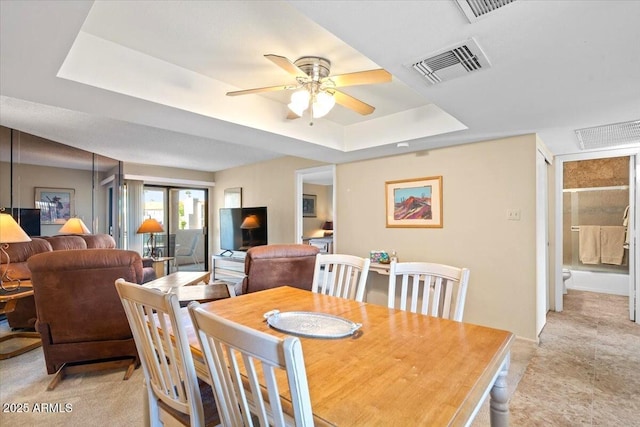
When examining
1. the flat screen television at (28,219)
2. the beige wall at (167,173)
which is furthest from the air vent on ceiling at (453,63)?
the beige wall at (167,173)

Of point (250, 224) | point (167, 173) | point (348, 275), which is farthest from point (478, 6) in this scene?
point (167, 173)

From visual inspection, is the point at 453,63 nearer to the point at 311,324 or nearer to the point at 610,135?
the point at 311,324

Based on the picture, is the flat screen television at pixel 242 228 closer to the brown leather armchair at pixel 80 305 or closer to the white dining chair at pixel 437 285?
the brown leather armchair at pixel 80 305

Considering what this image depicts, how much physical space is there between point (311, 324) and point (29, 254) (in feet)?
14.7

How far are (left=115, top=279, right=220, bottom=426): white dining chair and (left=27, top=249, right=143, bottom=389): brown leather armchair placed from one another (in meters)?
1.23

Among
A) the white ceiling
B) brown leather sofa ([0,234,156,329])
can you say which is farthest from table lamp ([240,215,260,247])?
the white ceiling

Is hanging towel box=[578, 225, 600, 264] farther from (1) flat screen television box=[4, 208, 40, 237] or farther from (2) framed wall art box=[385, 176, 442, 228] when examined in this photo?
(1) flat screen television box=[4, 208, 40, 237]

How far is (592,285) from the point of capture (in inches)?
200

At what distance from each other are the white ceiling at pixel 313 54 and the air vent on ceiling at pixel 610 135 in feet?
0.40

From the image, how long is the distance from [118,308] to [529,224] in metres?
3.69

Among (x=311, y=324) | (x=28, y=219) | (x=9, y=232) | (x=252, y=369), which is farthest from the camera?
(x=28, y=219)

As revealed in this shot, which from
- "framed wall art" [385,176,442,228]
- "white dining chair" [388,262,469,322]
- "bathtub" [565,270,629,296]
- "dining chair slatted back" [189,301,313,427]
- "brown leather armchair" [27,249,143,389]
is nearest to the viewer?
"dining chair slatted back" [189,301,313,427]

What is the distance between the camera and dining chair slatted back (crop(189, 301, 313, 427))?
0.64 metres

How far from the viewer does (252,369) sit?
77 centimetres
